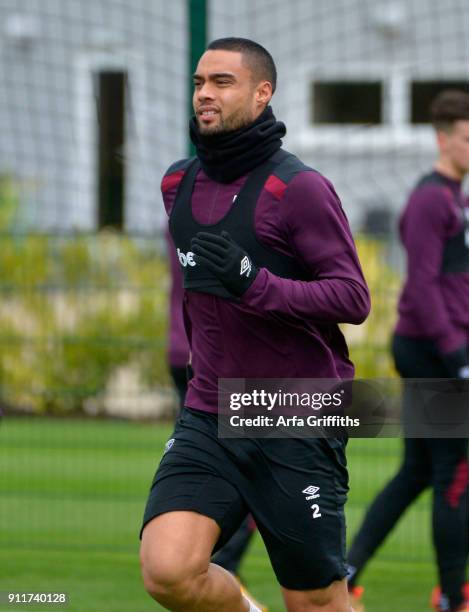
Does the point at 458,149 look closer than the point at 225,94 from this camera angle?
No

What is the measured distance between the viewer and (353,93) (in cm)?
1535

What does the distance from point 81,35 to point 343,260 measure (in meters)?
11.8

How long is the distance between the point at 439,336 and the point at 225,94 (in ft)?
6.04

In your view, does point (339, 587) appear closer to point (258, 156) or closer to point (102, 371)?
point (258, 156)

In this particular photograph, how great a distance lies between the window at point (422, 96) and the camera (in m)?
13.1

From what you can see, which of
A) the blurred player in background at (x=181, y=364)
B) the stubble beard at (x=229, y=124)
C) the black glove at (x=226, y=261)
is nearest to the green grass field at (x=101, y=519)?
the blurred player in background at (x=181, y=364)

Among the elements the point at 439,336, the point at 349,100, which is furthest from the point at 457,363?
the point at 349,100

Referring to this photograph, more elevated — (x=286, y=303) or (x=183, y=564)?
(x=286, y=303)

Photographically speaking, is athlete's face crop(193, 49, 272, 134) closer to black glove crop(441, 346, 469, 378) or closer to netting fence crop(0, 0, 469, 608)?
black glove crop(441, 346, 469, 378)

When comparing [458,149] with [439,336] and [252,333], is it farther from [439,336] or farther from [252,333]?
[252,333]

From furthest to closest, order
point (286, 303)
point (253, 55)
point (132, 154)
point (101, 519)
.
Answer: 1. point (132, 154)
2. point (101, 519)
3. point (253, 55)
4. point (286, 303)

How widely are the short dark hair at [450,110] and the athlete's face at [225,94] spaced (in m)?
1.75

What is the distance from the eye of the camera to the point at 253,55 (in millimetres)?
4762

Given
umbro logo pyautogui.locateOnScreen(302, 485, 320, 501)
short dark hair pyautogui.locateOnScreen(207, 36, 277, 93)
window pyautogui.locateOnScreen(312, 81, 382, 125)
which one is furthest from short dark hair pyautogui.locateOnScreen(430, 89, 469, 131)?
window pyautogui.locateOnScreen(312, 81, 382, 125)
